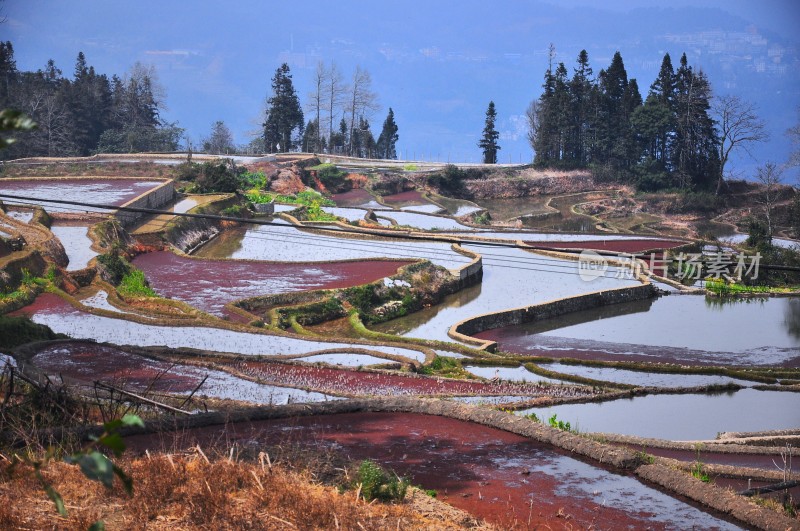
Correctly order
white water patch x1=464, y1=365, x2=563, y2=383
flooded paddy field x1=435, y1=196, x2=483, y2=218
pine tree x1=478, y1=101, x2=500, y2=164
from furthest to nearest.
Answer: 1. pine tree x1=478, y1=101, x2=500, y2=164
2. flooded paddy field x1=435, y1=196, x2=483, y2=218
3. white water patch x1=464, y1=365, x2=563, y2=383

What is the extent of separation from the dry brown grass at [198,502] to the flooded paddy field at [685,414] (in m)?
9.13

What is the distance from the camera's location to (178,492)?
7824mm

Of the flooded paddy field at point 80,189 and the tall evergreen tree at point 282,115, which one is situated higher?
the tall evergreen tree at point 282,115

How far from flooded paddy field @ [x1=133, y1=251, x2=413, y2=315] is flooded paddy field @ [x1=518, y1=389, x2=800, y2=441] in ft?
42.8

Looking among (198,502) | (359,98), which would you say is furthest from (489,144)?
(198,502)

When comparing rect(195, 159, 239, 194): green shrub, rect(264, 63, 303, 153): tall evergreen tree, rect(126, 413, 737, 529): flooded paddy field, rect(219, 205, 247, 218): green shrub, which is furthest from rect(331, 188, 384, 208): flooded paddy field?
rect(126, 413, 737, 529): flooded paddy field

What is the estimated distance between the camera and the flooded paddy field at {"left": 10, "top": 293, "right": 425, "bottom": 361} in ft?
74.3

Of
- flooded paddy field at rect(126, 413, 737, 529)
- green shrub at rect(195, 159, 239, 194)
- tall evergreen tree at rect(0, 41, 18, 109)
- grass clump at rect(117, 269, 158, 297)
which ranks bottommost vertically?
flooded paddy field at rect(126, 413, 737, 529)

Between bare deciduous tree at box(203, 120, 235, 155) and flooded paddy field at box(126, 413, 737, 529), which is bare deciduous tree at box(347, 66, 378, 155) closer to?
bare deciduous tree at box(203, 120, 235, 155)

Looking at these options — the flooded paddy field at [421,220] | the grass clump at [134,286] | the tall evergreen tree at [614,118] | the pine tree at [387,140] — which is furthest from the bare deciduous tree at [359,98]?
the grass clump at [134,286]

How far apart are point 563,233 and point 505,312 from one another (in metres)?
18.8

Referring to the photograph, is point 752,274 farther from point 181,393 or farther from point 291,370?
point 181,393

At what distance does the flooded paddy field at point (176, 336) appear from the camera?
22.7 m

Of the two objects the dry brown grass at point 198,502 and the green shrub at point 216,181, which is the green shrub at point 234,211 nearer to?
the green shrub at point 216,181
